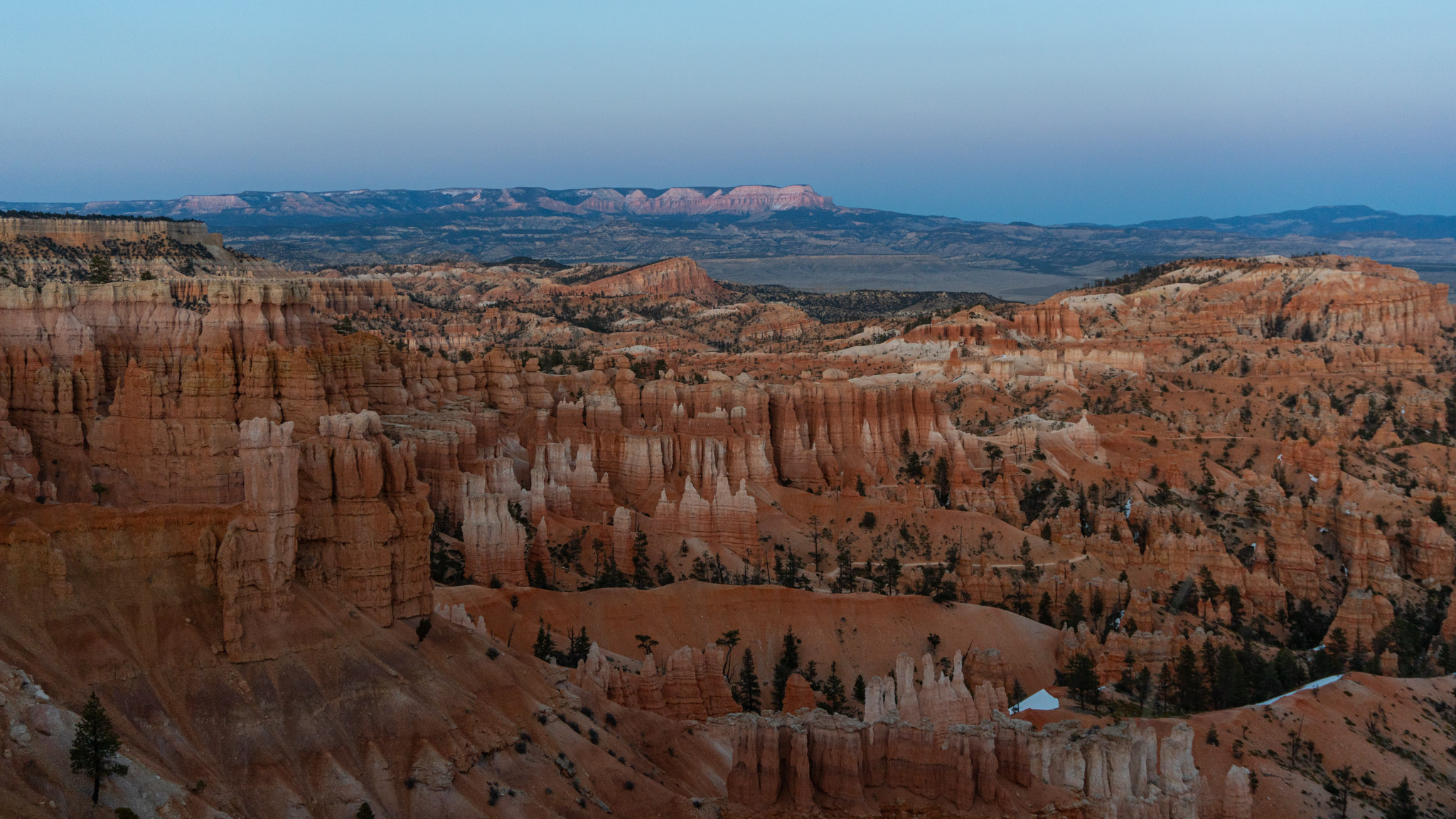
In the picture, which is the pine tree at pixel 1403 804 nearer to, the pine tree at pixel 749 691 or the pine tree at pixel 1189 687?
the pine tree at pixel 1189 687

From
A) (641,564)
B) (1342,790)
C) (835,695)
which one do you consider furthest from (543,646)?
(1342,790)

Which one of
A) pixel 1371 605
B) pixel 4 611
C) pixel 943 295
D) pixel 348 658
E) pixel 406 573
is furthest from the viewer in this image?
pixel 943 295

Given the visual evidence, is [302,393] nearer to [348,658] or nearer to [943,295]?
[348,658]

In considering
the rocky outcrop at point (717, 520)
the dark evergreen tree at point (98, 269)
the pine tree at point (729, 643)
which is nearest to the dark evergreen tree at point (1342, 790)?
the pine tree at point (729, 643)

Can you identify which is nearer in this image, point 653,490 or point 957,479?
point 653,490

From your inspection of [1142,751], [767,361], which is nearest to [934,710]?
[1142,751]
